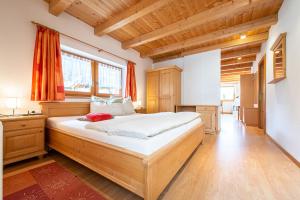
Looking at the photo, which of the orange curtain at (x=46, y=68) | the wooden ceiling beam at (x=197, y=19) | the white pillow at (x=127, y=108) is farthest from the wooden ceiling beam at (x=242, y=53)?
the orange curtain at (x=46, y=68)

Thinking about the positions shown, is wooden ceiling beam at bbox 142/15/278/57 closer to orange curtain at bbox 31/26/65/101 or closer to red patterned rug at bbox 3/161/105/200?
orange curtain at bbox 31/26/65/101

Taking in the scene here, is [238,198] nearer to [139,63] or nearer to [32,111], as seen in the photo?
[32,111]

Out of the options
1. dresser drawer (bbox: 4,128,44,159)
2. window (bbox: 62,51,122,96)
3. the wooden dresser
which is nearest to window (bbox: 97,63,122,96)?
window (bbox: 62,51,122,96)

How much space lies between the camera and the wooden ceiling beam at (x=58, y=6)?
2250 millimetres

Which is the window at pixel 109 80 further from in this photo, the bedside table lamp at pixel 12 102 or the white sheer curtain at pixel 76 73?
the bedside table lamp at pixel 12 102

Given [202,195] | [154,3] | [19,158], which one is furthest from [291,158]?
[19,158]

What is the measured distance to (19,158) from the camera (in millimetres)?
1949

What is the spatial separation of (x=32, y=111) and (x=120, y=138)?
200 cm

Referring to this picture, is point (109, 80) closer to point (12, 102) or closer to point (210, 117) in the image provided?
point (12, 102)

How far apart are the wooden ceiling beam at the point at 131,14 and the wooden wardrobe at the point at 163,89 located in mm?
2134

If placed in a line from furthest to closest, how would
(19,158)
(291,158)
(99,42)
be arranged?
(99,42) → (291,158) → (19,158)

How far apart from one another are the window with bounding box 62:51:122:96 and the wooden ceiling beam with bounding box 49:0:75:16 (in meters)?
0.74

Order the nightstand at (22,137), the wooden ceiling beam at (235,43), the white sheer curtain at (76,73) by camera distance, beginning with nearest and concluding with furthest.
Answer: the nightstand at (22,137)
the white sheer curtain at (76,73)
the wooden ceiling beam at (235,43)

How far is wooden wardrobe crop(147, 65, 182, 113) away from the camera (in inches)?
174
